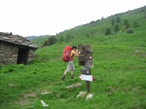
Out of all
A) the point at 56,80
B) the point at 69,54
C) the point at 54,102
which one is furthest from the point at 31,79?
the point at 54,102

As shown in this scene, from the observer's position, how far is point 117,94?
35.0ft

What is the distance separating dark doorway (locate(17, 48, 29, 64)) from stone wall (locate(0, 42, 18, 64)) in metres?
1.74

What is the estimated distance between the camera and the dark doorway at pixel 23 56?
85.3 ft

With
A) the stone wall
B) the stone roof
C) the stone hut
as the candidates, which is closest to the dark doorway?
the stone hut

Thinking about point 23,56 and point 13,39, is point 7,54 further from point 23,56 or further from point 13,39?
point 23,56

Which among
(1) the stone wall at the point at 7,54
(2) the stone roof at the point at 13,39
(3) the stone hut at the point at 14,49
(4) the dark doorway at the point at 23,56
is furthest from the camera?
(4) the dark doorway at the point at 23,56

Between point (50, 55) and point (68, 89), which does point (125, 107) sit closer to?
point (68, 89)

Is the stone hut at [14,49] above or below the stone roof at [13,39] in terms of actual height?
below

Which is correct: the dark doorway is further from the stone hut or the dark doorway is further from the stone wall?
the stone wall

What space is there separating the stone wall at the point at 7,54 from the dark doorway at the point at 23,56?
68.5 inches

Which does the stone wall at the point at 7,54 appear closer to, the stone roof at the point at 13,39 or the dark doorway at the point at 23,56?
the stone roof at the point at 13,39

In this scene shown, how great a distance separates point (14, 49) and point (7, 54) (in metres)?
0.92

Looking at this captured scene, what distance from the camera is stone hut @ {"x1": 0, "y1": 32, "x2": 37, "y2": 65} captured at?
23766 millimetres

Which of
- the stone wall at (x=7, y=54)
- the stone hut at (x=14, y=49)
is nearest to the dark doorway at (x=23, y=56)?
the stone hut at (x=14, y=49)
